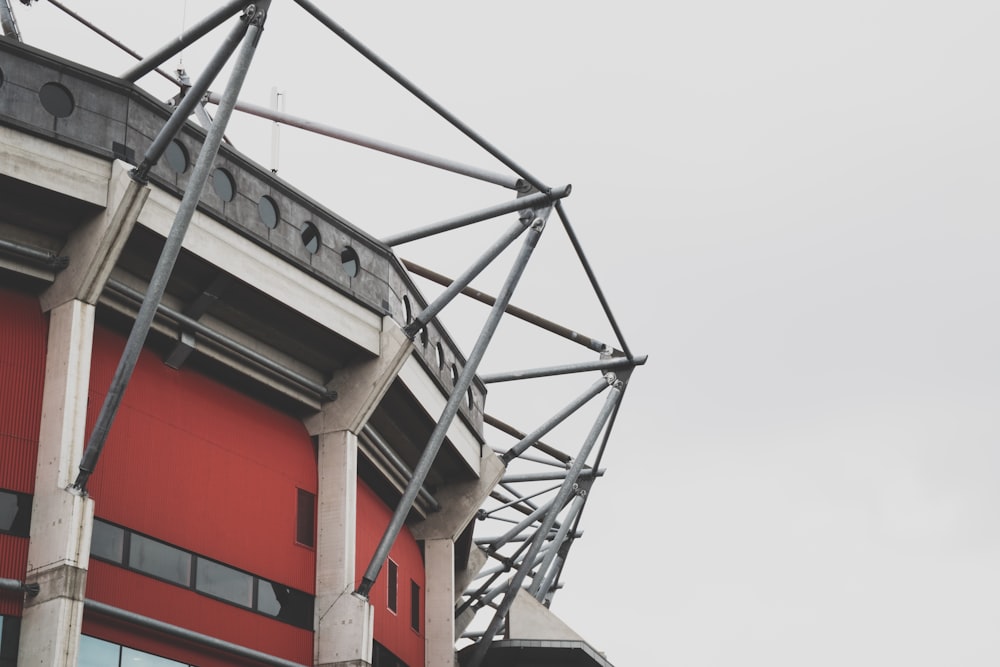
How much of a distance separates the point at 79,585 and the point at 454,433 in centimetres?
1430

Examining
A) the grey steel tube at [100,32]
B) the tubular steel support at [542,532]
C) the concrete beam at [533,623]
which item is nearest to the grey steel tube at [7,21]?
the grey steel tube at [100,32]

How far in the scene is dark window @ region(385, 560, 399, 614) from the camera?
32844mm

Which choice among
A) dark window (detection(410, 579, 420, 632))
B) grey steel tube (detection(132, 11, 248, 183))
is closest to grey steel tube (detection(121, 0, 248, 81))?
grey steel tube (detection(132, 11, 248, 183))

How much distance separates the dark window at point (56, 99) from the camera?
24844 mm

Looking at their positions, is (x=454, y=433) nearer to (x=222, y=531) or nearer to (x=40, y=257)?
(x=222, y=531)

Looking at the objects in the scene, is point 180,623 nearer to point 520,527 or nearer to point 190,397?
point 190,397

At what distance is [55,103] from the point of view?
25000 millimetres

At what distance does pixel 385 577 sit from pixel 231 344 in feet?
25.1

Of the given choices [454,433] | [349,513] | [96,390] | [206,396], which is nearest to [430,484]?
[454,433]

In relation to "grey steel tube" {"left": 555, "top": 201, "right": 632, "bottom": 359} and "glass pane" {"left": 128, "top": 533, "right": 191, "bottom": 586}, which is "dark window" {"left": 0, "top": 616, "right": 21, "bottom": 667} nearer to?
"glass pane" {"left": 128, "top": 533, "right": 191, "bottom": 586}

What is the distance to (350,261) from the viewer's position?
30.8 metres

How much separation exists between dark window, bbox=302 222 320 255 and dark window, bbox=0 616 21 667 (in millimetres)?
10114

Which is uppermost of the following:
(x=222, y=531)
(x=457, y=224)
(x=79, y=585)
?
(x=457, y=224)

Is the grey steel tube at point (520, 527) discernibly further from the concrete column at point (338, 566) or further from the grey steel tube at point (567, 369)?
the concrete column at point (338, 566)
